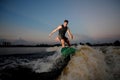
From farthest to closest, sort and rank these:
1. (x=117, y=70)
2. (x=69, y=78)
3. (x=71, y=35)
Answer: (x=71, y=35), (x=117, y=70), (x=69, y=78)

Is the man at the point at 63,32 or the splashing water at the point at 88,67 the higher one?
the man at the point at 63,32

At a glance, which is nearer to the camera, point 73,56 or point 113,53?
point 73,56

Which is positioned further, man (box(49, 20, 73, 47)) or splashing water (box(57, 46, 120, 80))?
man (box(49, 20, 73, 47))

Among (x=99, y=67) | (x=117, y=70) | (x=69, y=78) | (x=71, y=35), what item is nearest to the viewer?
(x=69, y=78)

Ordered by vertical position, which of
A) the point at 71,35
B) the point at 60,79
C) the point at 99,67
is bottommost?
the point at 60,79

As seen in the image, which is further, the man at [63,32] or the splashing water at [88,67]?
the man at [63,32]

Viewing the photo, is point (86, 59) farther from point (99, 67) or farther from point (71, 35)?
point (71, 35)

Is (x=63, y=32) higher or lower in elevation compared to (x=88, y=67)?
higher

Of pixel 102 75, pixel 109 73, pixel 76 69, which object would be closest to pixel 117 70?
pixel 109 73

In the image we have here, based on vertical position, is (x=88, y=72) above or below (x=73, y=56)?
below

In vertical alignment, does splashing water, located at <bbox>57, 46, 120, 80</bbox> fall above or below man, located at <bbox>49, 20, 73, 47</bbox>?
below

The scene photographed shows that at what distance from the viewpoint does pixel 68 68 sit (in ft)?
29.0

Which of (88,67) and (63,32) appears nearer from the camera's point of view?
(88,67)

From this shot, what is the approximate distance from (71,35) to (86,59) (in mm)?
2727
